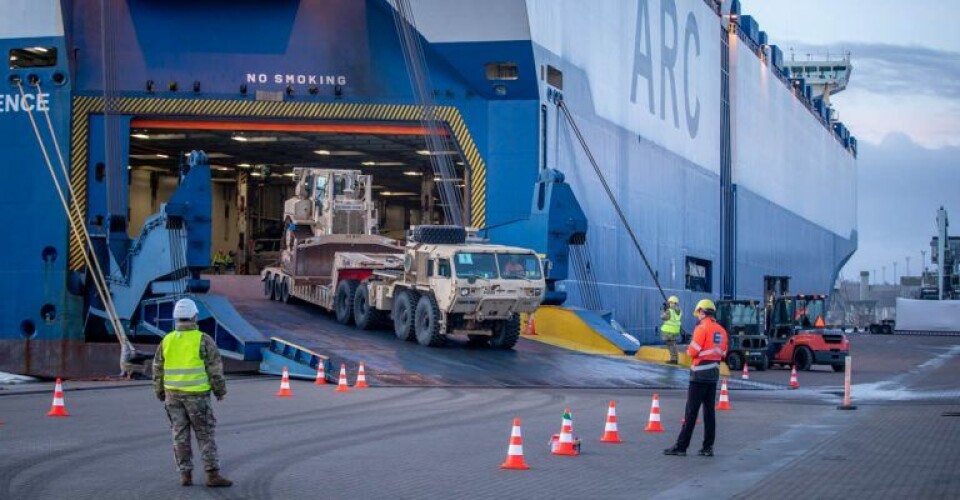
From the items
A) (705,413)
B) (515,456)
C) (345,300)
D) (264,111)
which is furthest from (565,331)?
(515,456)

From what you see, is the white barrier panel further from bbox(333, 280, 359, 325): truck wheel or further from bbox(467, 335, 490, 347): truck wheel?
bbox(333, 280, 359, 325): truck wheel

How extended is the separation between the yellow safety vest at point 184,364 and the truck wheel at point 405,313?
51.8 ft

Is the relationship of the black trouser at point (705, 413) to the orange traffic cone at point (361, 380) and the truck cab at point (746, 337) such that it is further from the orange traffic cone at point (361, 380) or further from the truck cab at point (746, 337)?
the truck cab at point (746, 337)

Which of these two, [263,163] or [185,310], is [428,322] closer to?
[185,310]

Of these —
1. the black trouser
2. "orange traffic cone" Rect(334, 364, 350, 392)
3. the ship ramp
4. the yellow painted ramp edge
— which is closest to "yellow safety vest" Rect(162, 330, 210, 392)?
the black trouser

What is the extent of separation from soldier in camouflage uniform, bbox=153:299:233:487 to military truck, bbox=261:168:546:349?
14.6 meters

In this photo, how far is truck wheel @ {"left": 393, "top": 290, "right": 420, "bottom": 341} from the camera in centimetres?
2692

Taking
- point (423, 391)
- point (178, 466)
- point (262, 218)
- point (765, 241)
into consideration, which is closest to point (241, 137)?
point (262, 218)

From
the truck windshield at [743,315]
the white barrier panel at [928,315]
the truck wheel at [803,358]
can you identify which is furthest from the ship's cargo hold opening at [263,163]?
the white barrier panel at [928,315]

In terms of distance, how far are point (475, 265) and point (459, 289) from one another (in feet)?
2.49

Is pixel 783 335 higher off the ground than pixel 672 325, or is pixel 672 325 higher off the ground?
pixel 672 325

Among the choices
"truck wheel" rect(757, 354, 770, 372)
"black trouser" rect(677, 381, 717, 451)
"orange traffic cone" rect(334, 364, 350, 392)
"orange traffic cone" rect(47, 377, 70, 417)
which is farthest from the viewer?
"truck wheel" rect(757, 354, 770, 372)

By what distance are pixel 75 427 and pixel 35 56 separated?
18633 mm

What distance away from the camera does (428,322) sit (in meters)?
26.4
